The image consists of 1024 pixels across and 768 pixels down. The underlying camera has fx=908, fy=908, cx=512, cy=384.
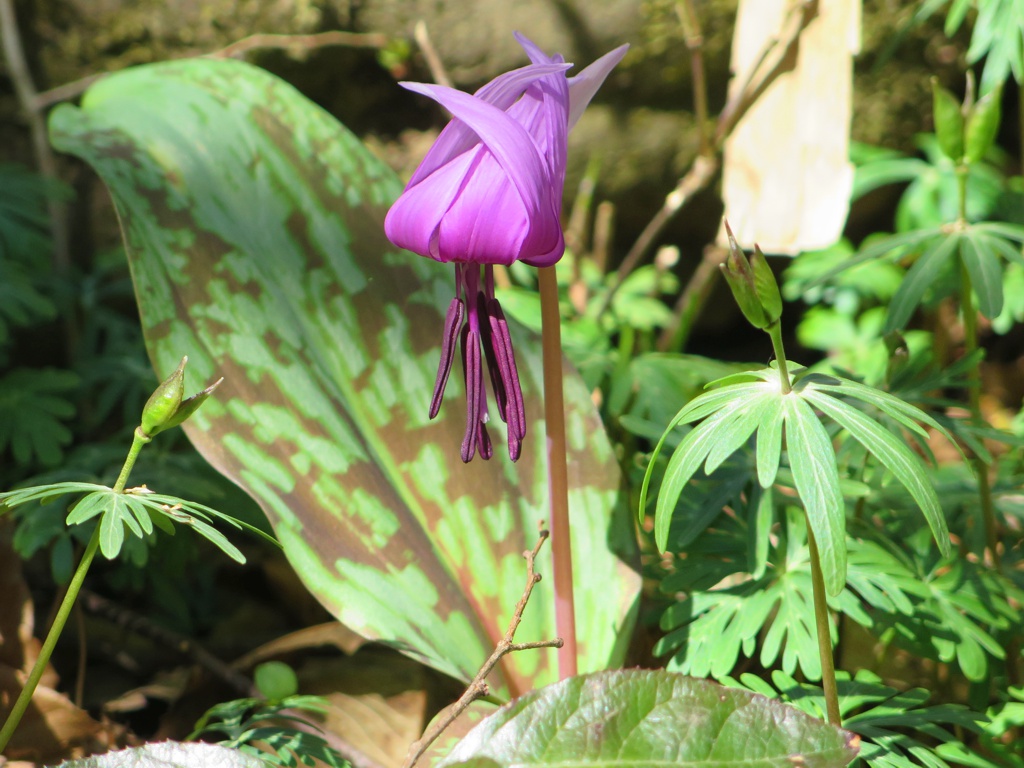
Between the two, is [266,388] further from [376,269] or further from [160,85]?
[160,85]

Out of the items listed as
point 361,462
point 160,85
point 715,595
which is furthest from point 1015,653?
point 160,85

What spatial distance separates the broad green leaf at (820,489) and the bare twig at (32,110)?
1.70m

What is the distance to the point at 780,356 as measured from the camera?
852 millimetres

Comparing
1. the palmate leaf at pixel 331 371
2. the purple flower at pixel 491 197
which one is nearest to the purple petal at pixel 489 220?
the purple flower at pixel 491 197

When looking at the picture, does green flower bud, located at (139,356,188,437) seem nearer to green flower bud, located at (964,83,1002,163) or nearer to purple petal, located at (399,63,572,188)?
purple petal, located at (399,63,572,188)

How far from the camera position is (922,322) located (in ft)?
8.72

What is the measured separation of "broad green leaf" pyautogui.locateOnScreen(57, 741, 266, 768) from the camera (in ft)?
2.90

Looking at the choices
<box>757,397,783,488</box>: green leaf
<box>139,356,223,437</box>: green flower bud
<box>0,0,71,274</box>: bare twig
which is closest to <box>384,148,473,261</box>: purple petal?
<box>139,356,223,437</box>: green flower bud

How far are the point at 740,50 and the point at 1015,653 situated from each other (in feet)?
4.57

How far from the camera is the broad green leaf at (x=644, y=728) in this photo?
87 cm

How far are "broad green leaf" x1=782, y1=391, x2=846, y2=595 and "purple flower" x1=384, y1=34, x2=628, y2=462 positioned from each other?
0.95 ft

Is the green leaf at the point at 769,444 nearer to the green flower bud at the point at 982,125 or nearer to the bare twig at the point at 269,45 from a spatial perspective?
the green flower bud at the point at 982,125

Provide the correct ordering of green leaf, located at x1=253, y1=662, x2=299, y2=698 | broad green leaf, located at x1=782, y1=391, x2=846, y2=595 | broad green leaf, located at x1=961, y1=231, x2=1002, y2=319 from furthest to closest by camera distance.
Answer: green leaf, located at x1=253, y1=662, x2=299, y2=698 → broad green leaf, located at x1=961, y1=231, x2=1002, y2=319 → broad green leaf, located at x1=782, y1=391, x2=846, y2=595

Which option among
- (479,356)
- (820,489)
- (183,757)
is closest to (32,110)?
(479,356)
